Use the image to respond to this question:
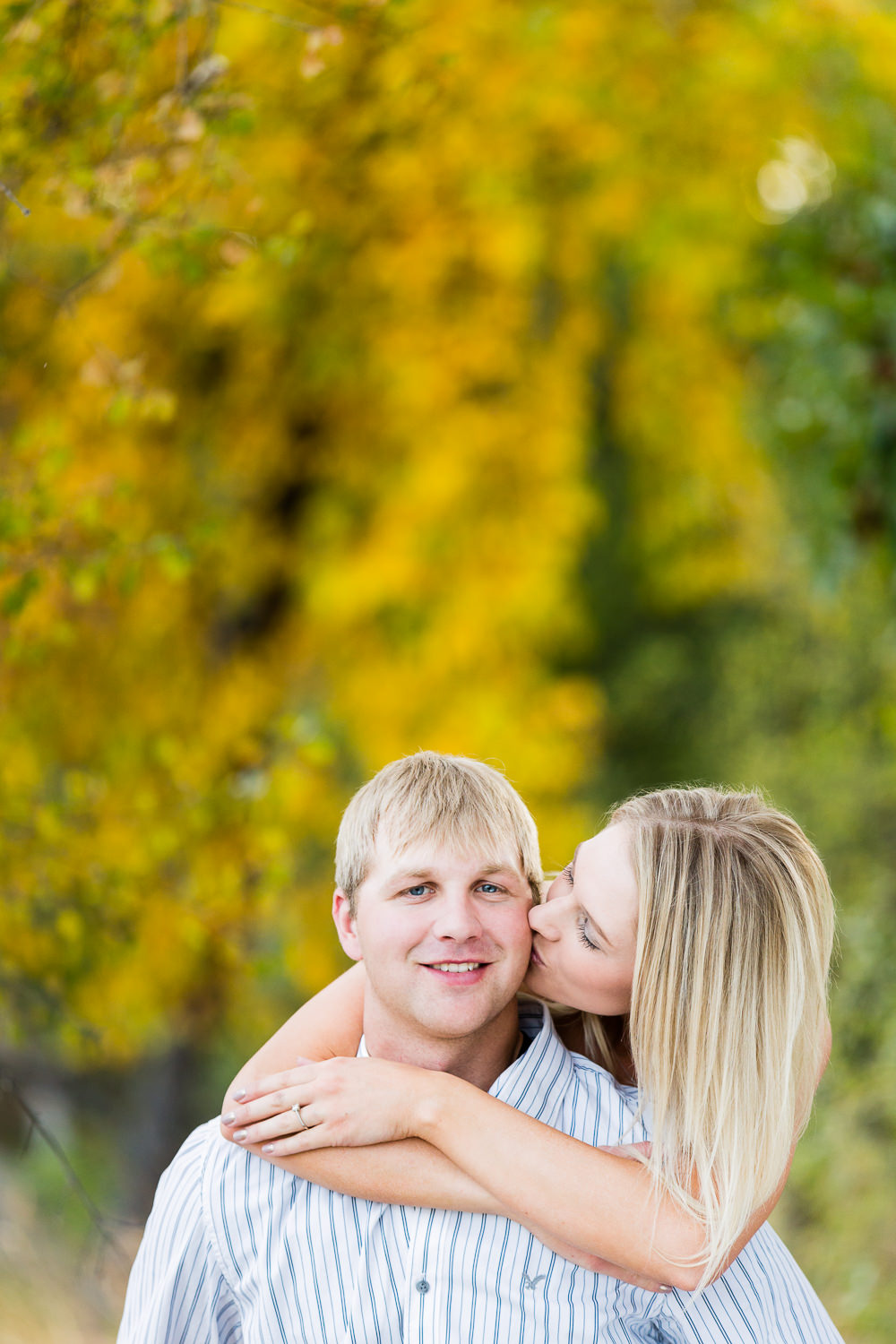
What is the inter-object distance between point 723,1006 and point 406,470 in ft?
13.4

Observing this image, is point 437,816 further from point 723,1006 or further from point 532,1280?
point 532,1280

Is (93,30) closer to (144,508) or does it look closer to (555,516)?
(144,508)

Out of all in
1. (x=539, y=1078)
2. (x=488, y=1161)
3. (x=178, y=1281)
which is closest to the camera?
(x=488, y=1161)

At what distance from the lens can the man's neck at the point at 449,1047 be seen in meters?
1.84

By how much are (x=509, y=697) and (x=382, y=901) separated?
12.6 ft

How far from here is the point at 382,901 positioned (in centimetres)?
178

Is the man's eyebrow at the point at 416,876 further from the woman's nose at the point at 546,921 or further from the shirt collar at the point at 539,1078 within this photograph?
the shirt collar at the point at 539,1078

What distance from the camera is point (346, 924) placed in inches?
74.2

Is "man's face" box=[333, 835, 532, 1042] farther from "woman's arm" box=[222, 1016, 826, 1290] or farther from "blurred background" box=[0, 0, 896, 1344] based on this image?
"blurred background" box=[0, 0, 896, 1344]

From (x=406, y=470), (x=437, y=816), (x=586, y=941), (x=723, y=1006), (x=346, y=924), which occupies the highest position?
(x=406, y=470)

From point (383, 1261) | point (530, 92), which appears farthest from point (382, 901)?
point (530, 92)

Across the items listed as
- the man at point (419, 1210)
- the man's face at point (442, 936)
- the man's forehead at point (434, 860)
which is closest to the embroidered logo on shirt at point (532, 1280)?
the man at point (419, 1210)

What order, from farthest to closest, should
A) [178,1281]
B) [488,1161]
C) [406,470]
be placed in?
1. [406,470]
2. [178,1281]
3. [488,1161]

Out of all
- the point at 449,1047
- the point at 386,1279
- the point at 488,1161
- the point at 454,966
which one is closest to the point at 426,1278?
the point at 386,1279
